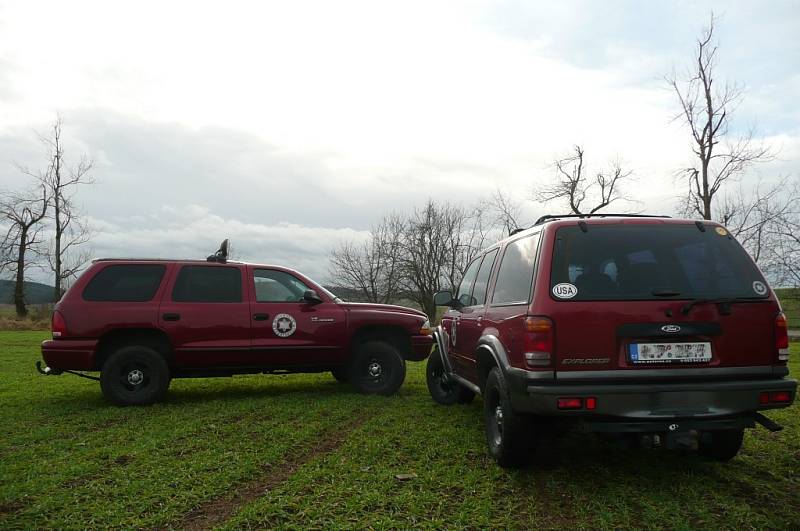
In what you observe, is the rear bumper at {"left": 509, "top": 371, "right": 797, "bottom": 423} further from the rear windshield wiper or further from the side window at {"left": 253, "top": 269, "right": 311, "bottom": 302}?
the side window at {"left": 253, "top": 269, "right": 311, "bottom": 302}

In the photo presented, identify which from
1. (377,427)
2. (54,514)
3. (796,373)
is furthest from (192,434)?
(796,373)

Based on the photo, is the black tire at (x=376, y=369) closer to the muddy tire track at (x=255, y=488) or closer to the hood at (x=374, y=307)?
the hood at (x=374, y=307)

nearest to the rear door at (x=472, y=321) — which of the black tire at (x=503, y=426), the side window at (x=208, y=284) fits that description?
the black tire at (x=503, y=426)

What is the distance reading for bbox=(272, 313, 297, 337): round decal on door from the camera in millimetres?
8156

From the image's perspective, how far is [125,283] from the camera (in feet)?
25.5

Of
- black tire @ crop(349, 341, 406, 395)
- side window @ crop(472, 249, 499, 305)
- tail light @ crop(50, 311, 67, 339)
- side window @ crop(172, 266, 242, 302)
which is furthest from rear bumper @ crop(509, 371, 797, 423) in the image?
tail light @ crop(50, 311, 67, 339)

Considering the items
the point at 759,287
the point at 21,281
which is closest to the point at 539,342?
the point at 759,287

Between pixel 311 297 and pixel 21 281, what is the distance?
36.0 metres

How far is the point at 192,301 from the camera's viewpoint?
796cm

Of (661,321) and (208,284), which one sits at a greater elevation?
(208,284)

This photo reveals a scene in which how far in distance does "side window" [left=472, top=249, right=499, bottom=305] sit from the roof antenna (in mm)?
3657

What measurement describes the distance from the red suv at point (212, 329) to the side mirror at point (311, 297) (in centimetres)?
2

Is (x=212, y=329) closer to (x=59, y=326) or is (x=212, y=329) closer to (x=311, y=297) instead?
(x=311, y=297)

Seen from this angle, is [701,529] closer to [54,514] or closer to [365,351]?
[54,514]
